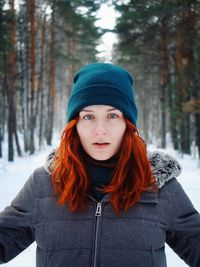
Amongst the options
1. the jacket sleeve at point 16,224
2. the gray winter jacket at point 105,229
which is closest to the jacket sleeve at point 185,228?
the gray winter jacket at point 105,229

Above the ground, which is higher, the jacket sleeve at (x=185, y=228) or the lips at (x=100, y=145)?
the lips at (x=100, y=145)

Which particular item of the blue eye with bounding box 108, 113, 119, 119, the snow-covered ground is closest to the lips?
the blue eye with bounding box 108, 113, 119, 119

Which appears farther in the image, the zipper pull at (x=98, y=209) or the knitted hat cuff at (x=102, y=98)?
the knitted hat cuff at (x=102, y=98)

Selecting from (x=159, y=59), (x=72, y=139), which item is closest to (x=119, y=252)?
(x=72, y=139)

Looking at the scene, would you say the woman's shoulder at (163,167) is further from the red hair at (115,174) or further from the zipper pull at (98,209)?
→ the zipper pull at (98,209)

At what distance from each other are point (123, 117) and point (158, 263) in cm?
70

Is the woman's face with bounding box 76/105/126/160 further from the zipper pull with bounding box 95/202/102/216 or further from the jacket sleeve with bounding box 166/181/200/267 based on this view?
the jacket sleeve with bounding box 166/181/200/267

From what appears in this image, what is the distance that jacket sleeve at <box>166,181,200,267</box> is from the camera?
1.82 metres

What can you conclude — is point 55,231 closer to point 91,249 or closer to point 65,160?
point 91,249

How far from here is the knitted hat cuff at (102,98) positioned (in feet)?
6.30

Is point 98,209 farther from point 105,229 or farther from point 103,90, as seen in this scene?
point 103,90

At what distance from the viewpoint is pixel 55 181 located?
1.93 m

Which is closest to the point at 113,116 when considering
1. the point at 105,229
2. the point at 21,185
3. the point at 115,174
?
the point at 115,174

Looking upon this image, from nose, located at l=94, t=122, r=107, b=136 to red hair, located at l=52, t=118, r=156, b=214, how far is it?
0.48 feet
